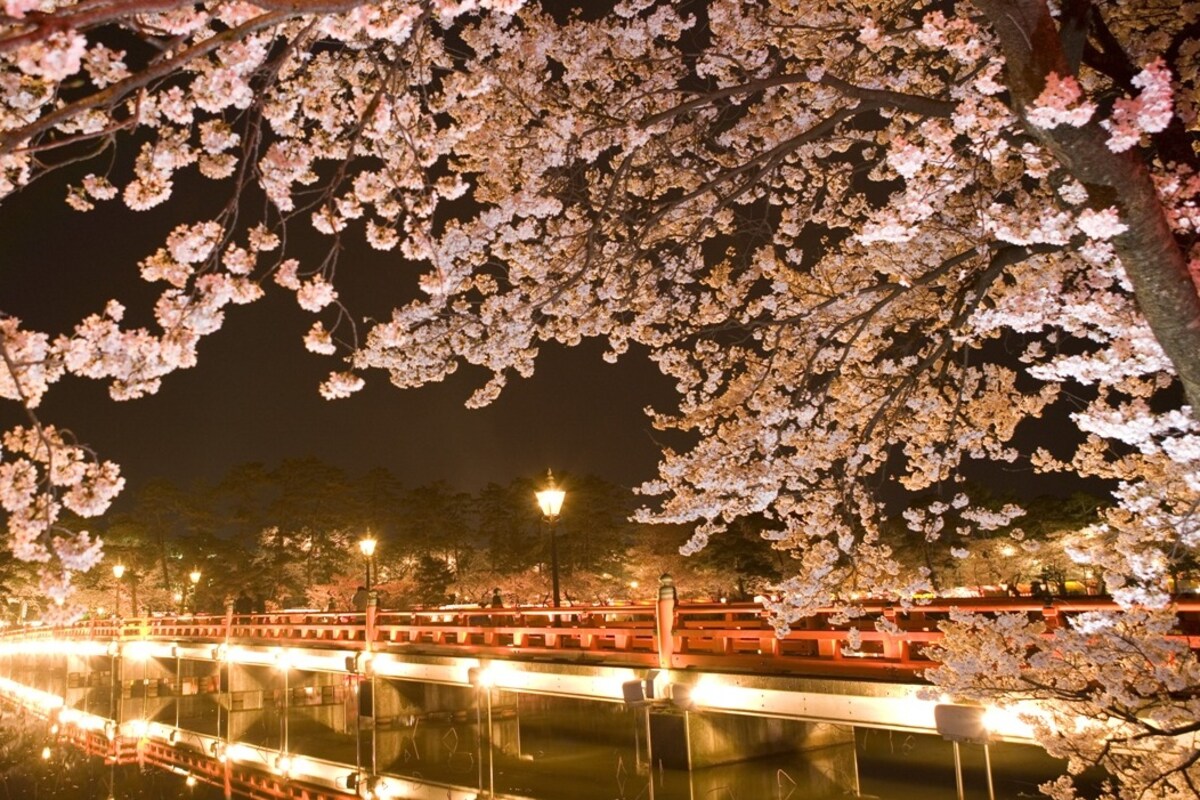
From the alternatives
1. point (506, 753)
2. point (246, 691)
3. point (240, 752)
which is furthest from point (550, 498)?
point (246, 691)

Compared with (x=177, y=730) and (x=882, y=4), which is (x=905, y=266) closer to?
(x=882, y=4)

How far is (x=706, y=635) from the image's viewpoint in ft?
44.5

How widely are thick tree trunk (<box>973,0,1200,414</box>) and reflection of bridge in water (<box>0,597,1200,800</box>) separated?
482 cm

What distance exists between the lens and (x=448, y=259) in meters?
8.75

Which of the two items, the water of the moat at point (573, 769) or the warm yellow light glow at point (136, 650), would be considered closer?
the water of the moat at point (573, 769)

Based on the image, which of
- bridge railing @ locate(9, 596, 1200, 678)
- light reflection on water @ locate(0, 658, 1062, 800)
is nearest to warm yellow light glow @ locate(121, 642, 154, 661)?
light reflection on water @ locate(0, 658, 1062, 800)

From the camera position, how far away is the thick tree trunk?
4.14 metres

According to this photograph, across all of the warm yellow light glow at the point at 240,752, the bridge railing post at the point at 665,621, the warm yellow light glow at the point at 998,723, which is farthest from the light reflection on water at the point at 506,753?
the warm yellow light glow at the point at 998,723

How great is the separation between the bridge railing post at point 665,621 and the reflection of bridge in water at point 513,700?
3 centimetres

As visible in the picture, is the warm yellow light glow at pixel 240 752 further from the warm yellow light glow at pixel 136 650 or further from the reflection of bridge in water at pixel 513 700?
the warm yellow light glow at pixel 136 650

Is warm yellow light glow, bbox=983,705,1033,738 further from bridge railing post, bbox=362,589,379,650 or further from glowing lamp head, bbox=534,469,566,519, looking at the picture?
bridge railing post, bbox=362,589,379,650

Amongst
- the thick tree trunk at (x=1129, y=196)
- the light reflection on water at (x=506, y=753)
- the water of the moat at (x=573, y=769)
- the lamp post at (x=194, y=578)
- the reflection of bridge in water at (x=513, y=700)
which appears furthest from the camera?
the lamp post at (x=194, y=578)

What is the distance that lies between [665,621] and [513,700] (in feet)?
33.4

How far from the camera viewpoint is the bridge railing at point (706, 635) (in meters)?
10.7
